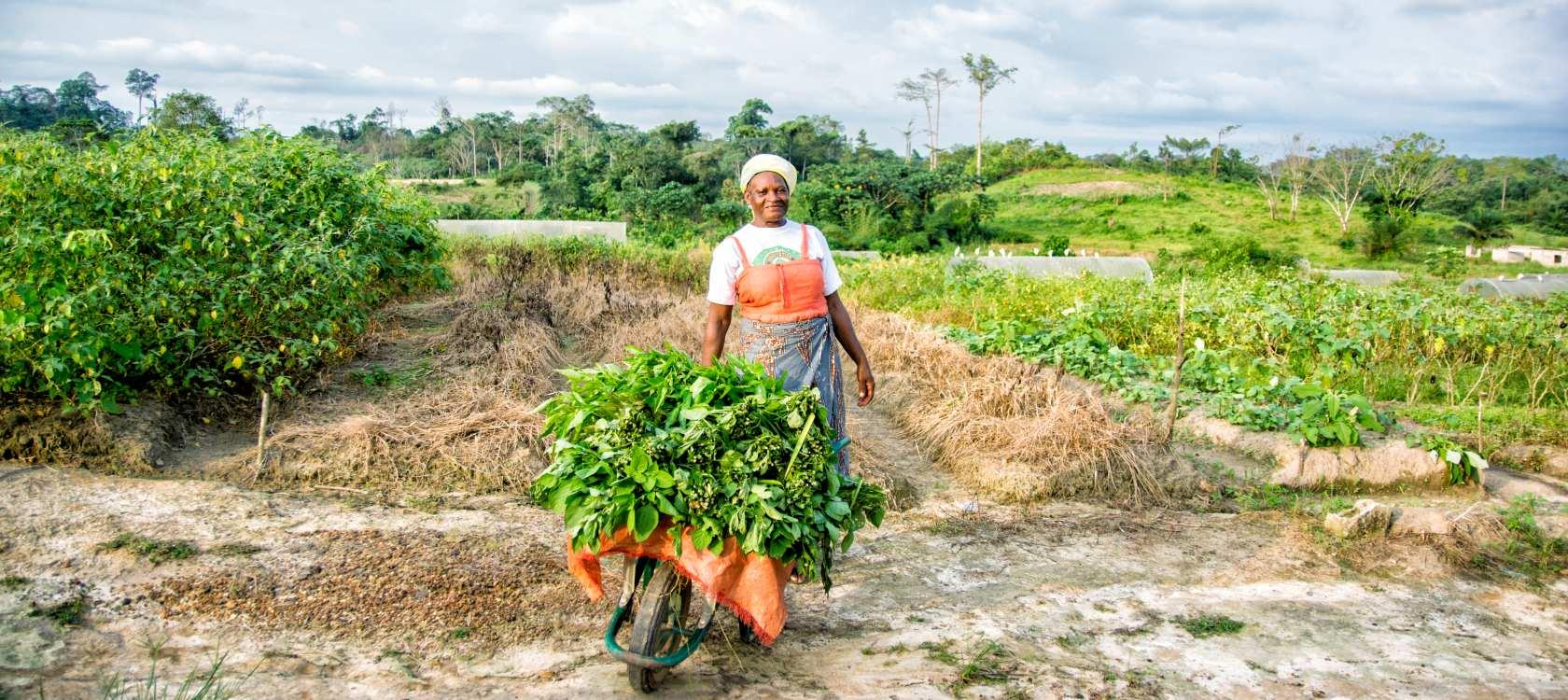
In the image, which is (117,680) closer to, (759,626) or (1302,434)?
(759,626)

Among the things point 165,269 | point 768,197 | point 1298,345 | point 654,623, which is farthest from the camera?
point 1298,345

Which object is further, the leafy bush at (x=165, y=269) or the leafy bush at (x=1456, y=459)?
the leafy bush at (x=1456, y=459)

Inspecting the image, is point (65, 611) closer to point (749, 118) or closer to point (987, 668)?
point (987, 668)

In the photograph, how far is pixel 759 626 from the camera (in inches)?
109

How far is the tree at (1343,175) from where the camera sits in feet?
96.2

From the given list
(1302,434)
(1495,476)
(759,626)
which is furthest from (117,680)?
(1495,476)

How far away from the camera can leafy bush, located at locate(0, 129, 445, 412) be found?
4.73 metres

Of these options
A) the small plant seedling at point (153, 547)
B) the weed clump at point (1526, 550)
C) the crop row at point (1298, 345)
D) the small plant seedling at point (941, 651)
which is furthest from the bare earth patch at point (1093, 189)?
the small plant seedling at point (153, 547)

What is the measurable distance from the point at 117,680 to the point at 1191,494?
4.83 meters

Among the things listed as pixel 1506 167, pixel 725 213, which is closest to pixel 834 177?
pixel 725 213

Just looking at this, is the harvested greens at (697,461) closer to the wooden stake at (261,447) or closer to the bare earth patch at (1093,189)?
the wooden stake at (261,447)

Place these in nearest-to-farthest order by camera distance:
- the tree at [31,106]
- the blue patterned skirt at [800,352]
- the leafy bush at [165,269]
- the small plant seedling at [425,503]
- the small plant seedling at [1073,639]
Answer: the small plant seedling at [1073,639] < the blue patterned skirt at [800,352] < the small plant seedling at [425,503] < the leafy bush at [165,269] < the tree at [31,106]

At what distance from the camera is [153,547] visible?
384 cm

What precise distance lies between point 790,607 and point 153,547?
251cm
